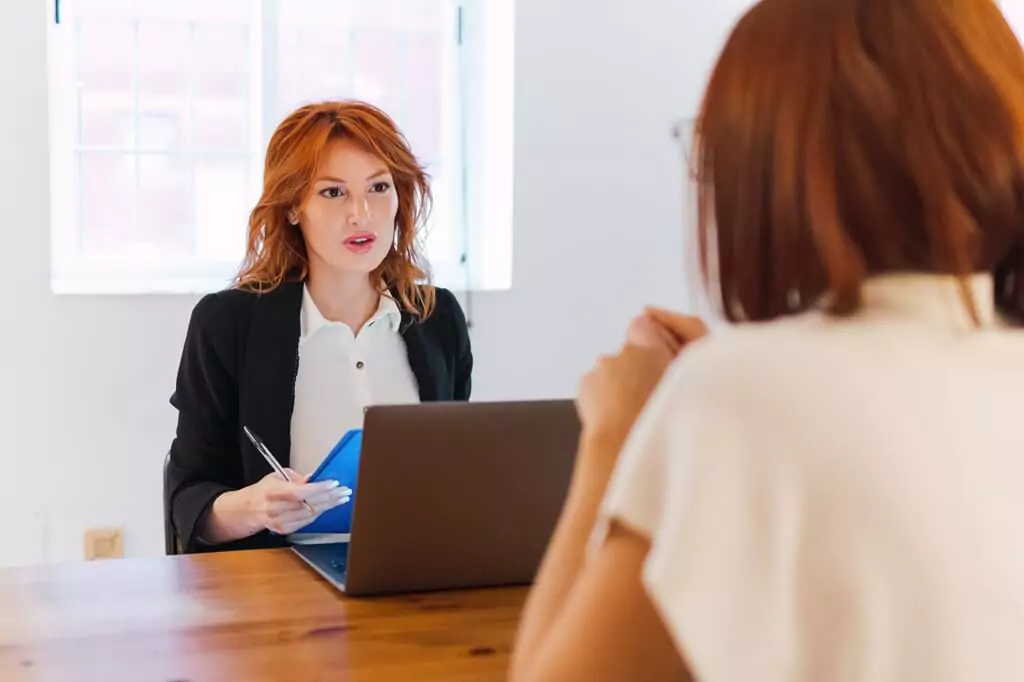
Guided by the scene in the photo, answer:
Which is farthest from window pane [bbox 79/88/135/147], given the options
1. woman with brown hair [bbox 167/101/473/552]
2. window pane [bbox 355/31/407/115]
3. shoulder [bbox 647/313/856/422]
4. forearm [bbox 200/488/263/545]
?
shoulder [bbox 647/313/856/422]

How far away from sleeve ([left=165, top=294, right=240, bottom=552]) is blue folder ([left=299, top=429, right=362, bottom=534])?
39cm

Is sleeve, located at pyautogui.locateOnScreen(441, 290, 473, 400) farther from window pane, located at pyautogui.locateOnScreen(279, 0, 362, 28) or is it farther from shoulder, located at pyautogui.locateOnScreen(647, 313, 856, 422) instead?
shoulder, located at pyautogui.locateOnScreen(647, 313, 856, 422)

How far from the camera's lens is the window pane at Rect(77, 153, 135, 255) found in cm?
308

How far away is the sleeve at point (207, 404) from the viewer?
1.93m

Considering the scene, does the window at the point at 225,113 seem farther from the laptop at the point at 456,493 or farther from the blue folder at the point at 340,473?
the laptop at the point at 456,493

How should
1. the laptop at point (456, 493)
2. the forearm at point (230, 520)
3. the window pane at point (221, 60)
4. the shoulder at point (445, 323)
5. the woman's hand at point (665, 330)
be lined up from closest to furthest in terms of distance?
1. the woman's hand at point (665, 330)
2. the laptop at point (456, 493)
3. the forearm at point (230, 520)
4. the shoulder at point (445, 323)
5. the window pane at point (221, 60)

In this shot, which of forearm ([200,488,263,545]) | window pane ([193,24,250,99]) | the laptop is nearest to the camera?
the laptop

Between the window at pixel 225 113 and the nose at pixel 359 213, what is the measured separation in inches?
41.0

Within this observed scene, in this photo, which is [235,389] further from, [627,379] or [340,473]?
[627,379]

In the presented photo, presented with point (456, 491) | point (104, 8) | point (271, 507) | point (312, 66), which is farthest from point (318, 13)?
point (456, 491)

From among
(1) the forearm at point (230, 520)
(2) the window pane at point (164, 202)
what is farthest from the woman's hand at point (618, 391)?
(2) the window pane at point (164, 202)

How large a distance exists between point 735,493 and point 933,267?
21cm

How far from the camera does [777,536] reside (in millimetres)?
645

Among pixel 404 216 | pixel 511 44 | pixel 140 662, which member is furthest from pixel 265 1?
pixel 140 662
